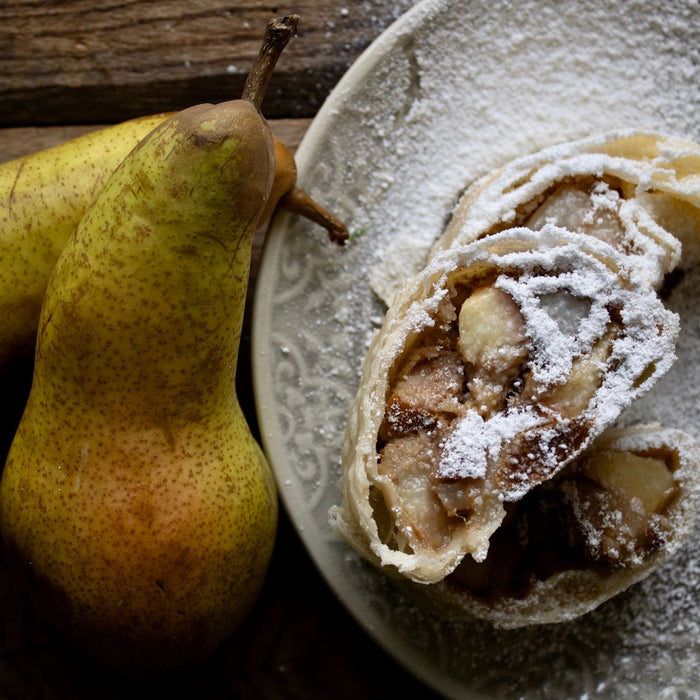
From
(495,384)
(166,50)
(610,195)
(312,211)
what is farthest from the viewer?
(166,50)

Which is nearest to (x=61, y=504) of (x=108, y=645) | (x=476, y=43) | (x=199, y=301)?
(x=108, y=645)

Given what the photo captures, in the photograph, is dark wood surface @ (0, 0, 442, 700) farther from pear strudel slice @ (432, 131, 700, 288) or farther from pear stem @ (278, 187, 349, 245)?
pear strudel slice @ (432, 131, 700, 288)

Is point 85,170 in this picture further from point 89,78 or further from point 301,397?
point 301,397

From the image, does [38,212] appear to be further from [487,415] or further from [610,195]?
[610,195]

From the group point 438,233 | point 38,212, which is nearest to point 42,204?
point 38,212

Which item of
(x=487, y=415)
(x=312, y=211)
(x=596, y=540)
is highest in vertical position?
(x=312, y=211)

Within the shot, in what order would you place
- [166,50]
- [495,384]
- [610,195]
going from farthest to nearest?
[166,50], [610,195], [495,384]
